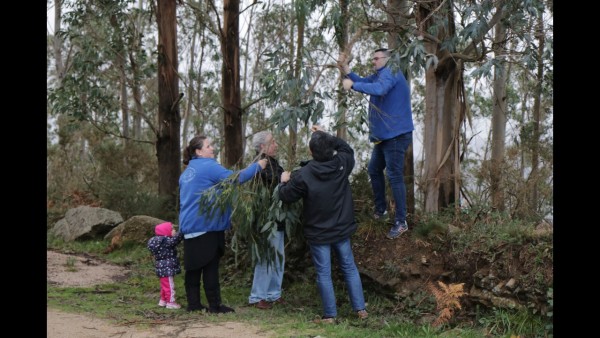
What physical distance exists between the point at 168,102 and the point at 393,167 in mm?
7576

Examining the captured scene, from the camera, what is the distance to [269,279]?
743cm

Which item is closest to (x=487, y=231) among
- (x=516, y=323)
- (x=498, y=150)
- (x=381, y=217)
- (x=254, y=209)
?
(x=381, y=217)

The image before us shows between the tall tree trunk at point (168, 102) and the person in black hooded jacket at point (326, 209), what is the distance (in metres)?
7.29

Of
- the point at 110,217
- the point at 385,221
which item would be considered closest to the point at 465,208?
the point at 385,221

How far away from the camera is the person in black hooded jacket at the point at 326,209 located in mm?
6594

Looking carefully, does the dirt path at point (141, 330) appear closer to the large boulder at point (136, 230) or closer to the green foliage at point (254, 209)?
the green foliage at point (254, 209)

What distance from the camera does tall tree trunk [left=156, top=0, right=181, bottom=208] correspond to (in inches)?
530

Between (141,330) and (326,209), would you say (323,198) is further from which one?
(141,330)

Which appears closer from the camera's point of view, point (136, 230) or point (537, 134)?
point (136, 230)

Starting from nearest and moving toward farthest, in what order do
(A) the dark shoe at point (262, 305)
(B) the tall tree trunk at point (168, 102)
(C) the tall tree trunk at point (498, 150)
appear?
1. (A) the dark shoe at point (262, 305)
2. (C) the tall tree trunk at point (498, 150)
3. (B) the tall tree trunk at point (168, 102)

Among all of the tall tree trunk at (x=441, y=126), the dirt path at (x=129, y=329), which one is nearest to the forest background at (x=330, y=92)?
the tall tree trunk at (x=441, y=126)

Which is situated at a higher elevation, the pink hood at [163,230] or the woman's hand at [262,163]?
the woman's hand at [262,163]
